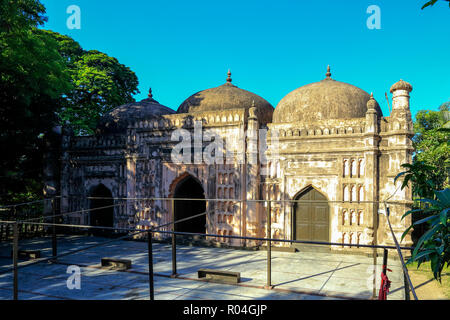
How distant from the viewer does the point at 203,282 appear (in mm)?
8539

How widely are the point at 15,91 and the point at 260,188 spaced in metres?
9.23

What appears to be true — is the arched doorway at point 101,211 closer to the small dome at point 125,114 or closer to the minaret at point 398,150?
the small dome at point 125,114

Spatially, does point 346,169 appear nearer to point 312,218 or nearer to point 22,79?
point 312,218

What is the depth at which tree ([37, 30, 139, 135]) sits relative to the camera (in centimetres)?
2003

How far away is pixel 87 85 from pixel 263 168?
44.7ft

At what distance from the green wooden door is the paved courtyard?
26.0 inches

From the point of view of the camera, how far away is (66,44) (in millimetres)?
21438

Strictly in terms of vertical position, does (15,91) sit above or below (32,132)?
above

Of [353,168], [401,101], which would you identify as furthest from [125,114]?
[401,101]

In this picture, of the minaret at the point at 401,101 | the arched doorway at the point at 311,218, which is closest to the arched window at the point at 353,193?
the arched doorway at the point at 311,218

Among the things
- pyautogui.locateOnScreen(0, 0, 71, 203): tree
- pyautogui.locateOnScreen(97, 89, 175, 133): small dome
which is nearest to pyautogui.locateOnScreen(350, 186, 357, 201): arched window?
pyautogui.locateOnScreen(97, 89, 175, 133): small dome

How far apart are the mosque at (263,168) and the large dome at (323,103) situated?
0.05 metres

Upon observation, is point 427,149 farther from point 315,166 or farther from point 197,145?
point 197,145
